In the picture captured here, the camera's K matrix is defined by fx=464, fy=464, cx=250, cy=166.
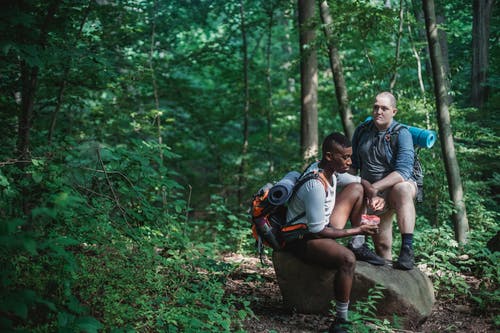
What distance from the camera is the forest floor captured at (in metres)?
4.50

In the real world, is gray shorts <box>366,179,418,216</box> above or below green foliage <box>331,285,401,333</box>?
above

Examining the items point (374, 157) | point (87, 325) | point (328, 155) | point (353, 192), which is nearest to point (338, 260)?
point (353, 192)

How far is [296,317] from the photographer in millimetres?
4730

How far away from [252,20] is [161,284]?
9797 millimetres

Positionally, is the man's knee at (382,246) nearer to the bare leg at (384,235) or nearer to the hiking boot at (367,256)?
the bare leg at (384,235)

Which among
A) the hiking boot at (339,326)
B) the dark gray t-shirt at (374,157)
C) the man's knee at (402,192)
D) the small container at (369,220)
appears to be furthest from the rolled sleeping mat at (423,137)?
the hiking boot at (339,326)

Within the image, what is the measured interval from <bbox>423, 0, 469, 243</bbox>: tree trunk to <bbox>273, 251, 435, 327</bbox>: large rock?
200 cm

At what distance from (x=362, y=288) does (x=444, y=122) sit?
3025 mm

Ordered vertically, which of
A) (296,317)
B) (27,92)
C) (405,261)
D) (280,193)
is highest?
(27,92)

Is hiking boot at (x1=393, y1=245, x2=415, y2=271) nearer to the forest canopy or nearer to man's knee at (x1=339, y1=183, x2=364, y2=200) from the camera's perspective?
the forest canopy

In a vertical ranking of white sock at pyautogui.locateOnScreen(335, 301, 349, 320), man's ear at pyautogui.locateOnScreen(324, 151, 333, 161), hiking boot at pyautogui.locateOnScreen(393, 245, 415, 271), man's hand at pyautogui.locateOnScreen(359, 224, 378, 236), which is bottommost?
white sock at pyautogui.locateOnScreen(335, 301, 349, 320)

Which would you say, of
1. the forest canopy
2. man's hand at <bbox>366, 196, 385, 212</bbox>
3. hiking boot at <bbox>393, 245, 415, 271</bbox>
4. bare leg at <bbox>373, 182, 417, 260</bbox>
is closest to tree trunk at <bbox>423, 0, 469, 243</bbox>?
the forest canopy

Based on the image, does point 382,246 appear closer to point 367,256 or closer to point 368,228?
point 367,256

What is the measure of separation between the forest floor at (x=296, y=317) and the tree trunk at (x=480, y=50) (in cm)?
809
